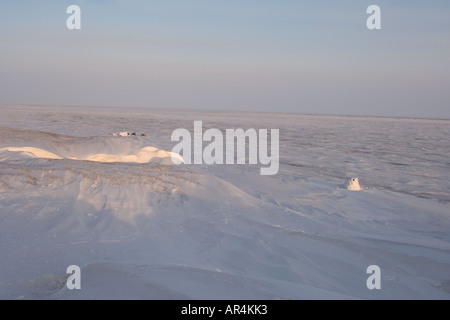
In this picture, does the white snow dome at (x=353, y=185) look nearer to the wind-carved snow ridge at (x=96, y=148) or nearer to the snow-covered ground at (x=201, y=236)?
the snow-covered ground at (x=201, y=236)

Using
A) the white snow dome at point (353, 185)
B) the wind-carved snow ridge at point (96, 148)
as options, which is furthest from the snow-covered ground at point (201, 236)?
the wind-carved snow ridge at point (96, 148)

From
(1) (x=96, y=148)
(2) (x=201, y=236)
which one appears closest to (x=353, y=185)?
(2) (x=201, y=236)

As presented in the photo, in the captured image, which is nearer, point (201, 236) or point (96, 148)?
point (201, 236)

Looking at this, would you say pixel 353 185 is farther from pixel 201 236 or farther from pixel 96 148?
pixel 96 148

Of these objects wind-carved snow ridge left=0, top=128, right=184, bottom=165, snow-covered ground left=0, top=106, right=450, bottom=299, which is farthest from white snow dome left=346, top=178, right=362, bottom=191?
wind-carved snow ridge left=0, top=128, right=184, bottom=165

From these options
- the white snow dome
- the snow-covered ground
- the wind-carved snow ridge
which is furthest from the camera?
the wind-carved snow ridge

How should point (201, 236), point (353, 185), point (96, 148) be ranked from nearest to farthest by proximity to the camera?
point (201, 236) → point (353, 185) → point (96, 148)

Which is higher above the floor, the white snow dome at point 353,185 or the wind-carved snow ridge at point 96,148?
the wind-carved snow ridge at point 96,148

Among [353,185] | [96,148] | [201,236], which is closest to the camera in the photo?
[201,236]

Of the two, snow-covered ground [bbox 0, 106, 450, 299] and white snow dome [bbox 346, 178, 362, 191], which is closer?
snow-covered ground [bbox 0, 106, 450, 299]

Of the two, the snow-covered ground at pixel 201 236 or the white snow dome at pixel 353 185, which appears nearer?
the snow-covered ground at pixel 201 236

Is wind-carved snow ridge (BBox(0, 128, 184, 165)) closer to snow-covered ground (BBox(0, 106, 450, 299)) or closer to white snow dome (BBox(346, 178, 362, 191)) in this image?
snow-covered ground (BBox(0, 106, 450, 299))
